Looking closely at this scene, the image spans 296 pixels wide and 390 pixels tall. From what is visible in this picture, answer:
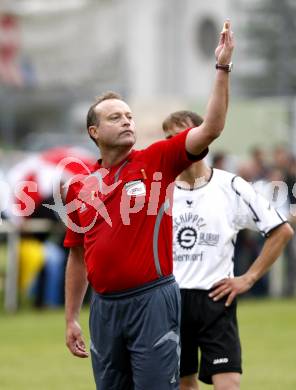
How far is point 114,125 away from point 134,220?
53 cm

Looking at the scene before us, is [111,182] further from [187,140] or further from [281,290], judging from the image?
[281,290]

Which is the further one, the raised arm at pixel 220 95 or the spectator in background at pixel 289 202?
the spectator in background at pixel 289 202

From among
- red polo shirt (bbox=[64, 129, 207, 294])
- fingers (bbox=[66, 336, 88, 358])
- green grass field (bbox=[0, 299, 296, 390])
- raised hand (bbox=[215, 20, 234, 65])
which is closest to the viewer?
raised hand (bbox=[215, 20, 234, 65])

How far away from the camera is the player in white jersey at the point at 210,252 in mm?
7785

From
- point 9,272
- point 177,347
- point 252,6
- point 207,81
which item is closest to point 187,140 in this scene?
point 177,347

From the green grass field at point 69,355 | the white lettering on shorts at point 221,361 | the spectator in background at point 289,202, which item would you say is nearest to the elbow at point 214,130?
the white lettering on shorts at point 221,361

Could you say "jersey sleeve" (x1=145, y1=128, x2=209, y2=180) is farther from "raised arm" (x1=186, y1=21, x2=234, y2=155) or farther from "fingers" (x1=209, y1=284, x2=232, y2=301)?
"fingers" (x1=209, y1=284, x2=232, y2=301)

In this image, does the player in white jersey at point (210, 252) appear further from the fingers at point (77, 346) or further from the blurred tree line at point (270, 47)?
the blurred tree line at point (270, 47)

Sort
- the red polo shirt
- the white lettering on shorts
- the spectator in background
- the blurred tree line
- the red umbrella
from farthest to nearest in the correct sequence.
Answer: the blurred tree line → the spectator in background → the red umbrella → the white lettering on shorts → the red polo shirt

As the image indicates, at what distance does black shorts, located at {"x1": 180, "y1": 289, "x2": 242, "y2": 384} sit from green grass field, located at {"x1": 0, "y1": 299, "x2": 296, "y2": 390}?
2721mm

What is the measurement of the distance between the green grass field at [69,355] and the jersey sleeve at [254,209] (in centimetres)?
292

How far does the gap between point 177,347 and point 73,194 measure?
1061 millimetres

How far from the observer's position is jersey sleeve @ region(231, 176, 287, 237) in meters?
7.85

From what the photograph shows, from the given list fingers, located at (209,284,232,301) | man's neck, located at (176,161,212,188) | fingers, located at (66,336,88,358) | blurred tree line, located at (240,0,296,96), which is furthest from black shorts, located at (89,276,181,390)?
blurred tree line, located at (240,0,296,96)
